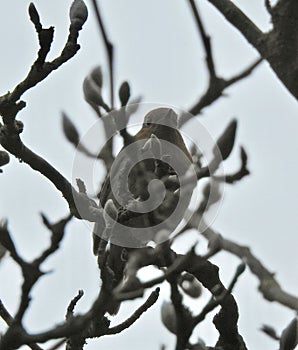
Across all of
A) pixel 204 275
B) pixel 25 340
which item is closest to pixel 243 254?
pixel 25 340

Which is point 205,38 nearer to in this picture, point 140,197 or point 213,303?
point 140,197

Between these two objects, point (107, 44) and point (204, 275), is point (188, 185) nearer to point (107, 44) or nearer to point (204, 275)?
point (107, 44)

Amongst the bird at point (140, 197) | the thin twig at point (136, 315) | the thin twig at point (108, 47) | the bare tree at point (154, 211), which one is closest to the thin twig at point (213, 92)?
the bare tree at point (154, 211)

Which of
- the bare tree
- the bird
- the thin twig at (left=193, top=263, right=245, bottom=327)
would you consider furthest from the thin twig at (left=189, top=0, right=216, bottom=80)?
the thin twig at (left=193, top=263, right=245, bottom=327)

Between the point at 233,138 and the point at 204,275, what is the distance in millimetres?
1535

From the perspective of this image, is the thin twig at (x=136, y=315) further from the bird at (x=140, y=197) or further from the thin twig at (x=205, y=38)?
the thin twig at (x=205, y=38)

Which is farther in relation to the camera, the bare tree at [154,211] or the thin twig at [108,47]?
the thin twig at [108,47]

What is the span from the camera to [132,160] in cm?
348

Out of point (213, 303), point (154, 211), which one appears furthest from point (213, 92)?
point (213, 303)

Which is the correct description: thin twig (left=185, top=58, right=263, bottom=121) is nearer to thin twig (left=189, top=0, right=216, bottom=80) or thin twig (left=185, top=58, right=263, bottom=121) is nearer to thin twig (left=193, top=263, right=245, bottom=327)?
thin twig (left=189, top=0, right=216, bottom=80)

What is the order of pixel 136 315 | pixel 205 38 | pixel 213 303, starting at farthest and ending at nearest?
pixel 136 315 < pixel 205 38 < pixel 213 303

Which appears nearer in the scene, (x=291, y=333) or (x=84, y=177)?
(x=291, y=333)

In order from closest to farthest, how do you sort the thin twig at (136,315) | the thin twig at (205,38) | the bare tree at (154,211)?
the bare tree at (154,211) < the thin twig at (205,38) < the thin twig at (136,315)

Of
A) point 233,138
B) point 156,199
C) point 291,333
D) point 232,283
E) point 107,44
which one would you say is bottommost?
point 291,333
